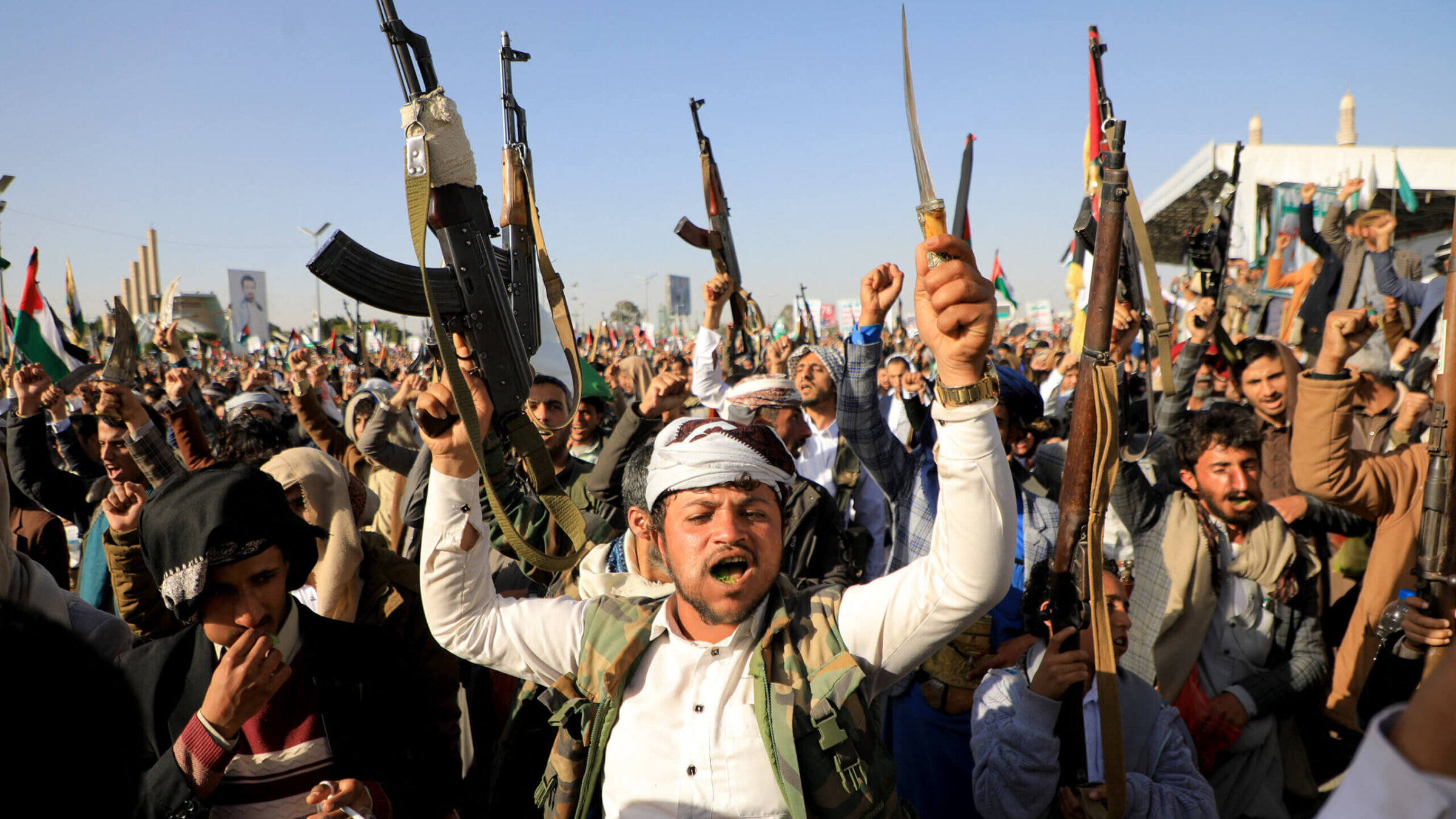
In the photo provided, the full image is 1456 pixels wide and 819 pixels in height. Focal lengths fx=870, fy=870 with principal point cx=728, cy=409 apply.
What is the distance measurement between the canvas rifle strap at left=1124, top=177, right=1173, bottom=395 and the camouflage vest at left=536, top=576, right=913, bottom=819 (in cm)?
128

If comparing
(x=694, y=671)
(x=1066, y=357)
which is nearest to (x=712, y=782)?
(x=694, y=671)

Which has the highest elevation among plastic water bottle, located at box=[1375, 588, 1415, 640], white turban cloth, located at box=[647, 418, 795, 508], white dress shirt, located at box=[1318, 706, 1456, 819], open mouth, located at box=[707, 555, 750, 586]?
white turban cloth, located at box=[647, 418, 795, 508]

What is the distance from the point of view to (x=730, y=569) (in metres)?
1.89

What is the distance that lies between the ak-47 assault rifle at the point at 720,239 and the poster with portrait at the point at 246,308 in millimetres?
21166

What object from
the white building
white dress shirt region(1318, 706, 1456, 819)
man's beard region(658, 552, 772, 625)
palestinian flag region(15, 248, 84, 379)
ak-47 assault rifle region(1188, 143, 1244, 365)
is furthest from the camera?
the white building

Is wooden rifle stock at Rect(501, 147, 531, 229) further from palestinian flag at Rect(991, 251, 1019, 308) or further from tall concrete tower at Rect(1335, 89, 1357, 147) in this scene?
tall concrete tower at Rect(1335, 89, 1357, 147)

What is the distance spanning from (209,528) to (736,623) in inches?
48.2

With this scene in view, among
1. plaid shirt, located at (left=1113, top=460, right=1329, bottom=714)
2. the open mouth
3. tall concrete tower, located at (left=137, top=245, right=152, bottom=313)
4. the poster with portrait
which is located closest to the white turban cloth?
the open mouth

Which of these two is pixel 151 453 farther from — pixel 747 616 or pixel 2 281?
pixel 2 281

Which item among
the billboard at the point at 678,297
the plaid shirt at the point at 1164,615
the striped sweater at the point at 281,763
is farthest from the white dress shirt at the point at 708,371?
the billboard at the point at 678,297

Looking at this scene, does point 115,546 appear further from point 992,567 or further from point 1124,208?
point 1124,208

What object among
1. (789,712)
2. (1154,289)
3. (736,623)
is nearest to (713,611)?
(736,623)

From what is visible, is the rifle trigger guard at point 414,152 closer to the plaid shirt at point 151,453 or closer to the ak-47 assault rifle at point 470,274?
the ak-47 assault rifle at point 470,274

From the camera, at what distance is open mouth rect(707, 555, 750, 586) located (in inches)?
74.0
